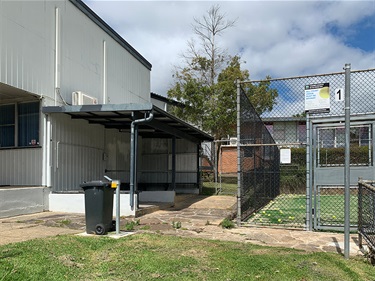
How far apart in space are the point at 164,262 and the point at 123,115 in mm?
7131

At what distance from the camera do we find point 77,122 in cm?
1209

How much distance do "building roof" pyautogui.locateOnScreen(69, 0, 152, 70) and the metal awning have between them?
4.08 m

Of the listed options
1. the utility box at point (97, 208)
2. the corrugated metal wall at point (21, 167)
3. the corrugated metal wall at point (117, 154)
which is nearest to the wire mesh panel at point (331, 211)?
the utility box at point (97, 208)

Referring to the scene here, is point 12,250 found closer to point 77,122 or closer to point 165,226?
point 165,226

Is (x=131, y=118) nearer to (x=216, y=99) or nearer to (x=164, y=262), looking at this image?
(x=164, y=262)

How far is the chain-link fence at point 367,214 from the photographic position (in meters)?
5.16

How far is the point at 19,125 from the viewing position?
11.1m

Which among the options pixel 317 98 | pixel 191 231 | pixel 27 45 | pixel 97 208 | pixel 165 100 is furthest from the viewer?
pixel 165 100

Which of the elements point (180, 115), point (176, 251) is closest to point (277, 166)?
point (180, 115)

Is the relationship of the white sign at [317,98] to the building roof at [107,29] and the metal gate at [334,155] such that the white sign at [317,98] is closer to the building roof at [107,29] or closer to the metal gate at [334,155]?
the metal gate at [334,155]

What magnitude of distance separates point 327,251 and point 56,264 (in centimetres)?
A: 420

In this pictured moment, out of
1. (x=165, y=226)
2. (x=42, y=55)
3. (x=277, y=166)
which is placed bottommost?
(x=165, y=226)

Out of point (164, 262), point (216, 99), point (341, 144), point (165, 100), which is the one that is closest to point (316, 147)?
point (341, 144)

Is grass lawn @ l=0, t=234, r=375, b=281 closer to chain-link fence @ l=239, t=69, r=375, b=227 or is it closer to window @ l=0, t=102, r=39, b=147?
chain-link fence @ l=239, t=69, r=375, b=227
